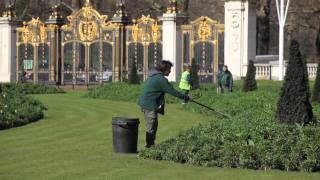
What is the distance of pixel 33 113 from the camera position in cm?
2205

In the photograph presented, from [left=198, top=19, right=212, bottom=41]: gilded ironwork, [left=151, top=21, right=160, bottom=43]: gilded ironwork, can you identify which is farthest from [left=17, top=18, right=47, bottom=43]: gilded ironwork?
[left=198, top=19, right=212, bottom=41]: gilded ironwork

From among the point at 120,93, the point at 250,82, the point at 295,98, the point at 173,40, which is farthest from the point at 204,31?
the point at 295,98

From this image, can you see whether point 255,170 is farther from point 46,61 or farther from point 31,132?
point 46,61

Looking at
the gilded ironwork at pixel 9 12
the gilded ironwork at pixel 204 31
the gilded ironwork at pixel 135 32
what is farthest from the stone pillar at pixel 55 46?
the gilded ironwork at pixel 204 31

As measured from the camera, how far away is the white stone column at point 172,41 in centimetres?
3947

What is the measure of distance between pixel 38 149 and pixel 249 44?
74.6 ft

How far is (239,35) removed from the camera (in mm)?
37156

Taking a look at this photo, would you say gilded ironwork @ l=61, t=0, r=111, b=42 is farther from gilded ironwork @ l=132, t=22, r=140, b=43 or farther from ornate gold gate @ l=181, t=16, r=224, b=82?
ornate gold gate @ l=181, t=16, r=224, b=82

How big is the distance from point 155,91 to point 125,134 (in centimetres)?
101

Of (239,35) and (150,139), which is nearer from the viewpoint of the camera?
(150,139)

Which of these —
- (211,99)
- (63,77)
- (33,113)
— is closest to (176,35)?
(63,77)

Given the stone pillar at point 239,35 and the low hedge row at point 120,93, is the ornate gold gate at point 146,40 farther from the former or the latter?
the low hedge row at point 120,93

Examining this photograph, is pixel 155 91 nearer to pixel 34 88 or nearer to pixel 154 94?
pixel 154 94

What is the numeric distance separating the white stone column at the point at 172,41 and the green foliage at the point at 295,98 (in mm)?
24436
